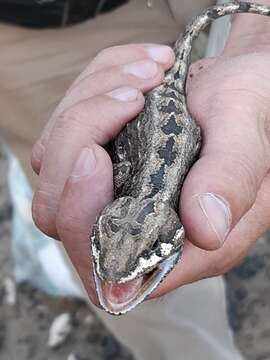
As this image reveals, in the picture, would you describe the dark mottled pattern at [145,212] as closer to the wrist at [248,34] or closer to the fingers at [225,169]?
the fingers at [225,169]

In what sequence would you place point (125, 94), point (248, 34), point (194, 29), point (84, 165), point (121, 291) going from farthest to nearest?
1. point (194, 29)
2. point (248, 34)
3. point (125, 94)
4. point (84, 165)
5. point (121, 291)

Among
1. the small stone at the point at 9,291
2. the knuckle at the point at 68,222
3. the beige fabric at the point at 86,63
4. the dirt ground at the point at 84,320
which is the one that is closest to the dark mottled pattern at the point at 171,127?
the knuckle at the point at 68,222

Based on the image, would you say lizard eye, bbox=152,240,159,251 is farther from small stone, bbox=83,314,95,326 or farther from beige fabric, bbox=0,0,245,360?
small stone, bbox=83,314,95,326

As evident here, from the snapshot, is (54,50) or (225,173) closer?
(225,173)

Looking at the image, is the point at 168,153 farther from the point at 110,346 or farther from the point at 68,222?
the point at 110,346

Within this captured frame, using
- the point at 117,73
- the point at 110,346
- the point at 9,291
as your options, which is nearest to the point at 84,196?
the point at 117,73

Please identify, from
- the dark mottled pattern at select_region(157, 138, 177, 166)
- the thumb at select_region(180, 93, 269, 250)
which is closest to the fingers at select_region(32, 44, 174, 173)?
the dark mottled pattern at select_region(157, 138, 177, 166)

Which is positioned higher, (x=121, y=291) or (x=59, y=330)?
(x=121, y=291)
